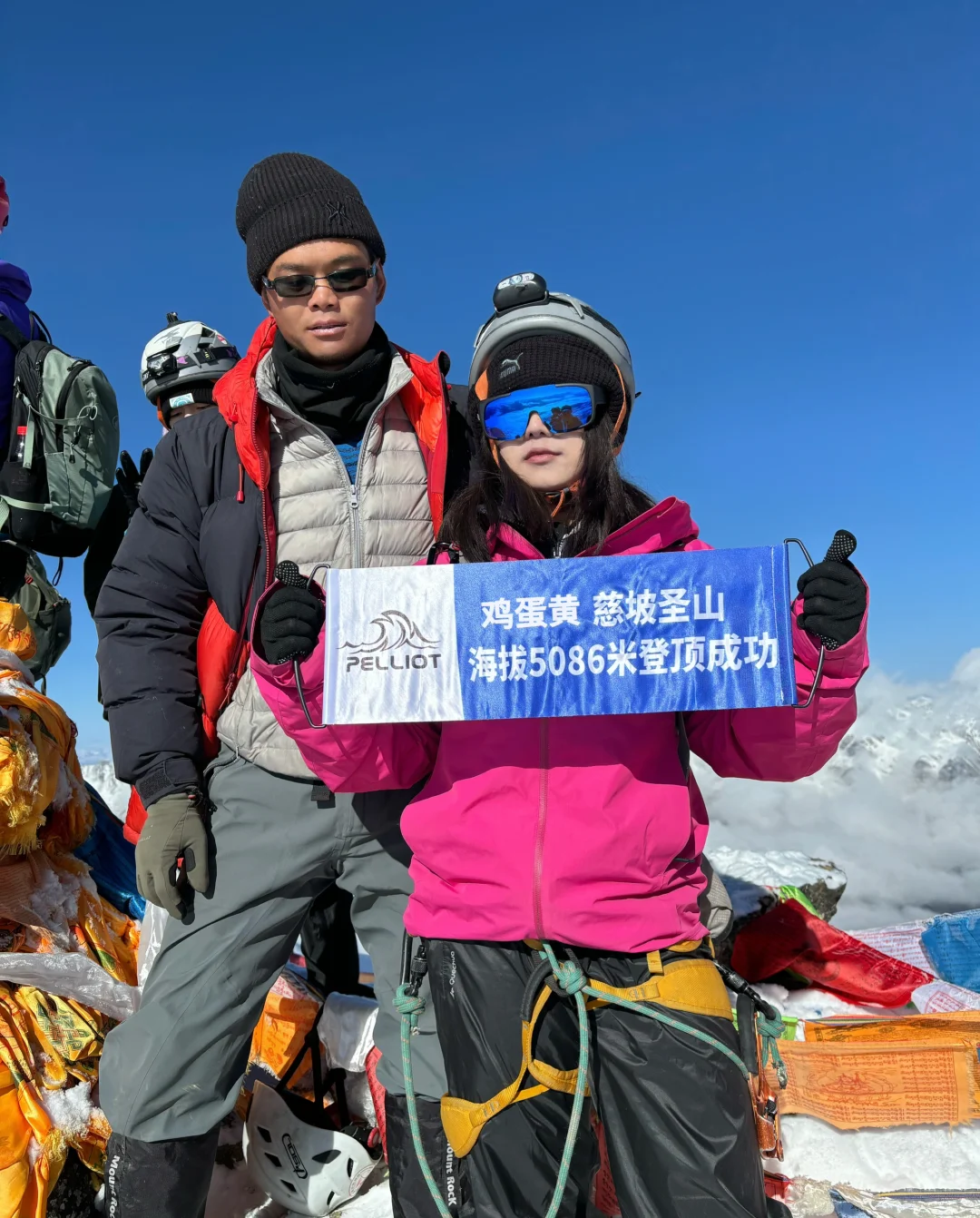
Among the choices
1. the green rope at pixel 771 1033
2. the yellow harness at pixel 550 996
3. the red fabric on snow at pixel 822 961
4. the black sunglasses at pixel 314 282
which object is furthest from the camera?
the red fabric on snow at pixel 822 961

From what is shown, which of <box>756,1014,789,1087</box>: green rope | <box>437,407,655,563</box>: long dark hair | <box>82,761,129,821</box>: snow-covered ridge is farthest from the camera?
<box>82,761,129,821</box>: snow-covered ridge

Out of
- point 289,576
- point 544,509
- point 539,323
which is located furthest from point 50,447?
point 544,509

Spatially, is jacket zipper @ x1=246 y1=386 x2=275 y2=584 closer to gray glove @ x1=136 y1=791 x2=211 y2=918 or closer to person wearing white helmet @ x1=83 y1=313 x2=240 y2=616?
gray glove @ x1=136 y1=791 x2=211 y2=918

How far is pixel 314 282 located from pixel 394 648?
3.75 feet

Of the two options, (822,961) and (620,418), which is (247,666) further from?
(822,961)

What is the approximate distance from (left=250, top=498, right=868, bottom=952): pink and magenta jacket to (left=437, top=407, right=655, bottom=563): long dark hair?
2.9 inches

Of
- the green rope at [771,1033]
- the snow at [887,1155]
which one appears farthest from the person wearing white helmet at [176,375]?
the snow at [887,1155]

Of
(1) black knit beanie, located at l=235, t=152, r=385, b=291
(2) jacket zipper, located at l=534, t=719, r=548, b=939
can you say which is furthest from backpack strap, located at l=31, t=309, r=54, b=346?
(2) jacket zipper, located at l=534, t=719, r=548, b=939

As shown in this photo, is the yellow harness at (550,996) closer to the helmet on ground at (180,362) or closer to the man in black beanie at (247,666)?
the man in black beanie at (247,666)

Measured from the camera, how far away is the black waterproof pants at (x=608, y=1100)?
1.75 m

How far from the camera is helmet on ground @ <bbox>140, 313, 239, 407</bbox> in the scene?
186 inches

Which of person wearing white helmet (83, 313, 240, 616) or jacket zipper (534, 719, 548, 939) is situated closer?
jacket zipper (534, 719, 548, 939)

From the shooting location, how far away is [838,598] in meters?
1.80

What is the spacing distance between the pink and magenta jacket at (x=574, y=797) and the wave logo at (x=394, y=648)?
11 cm
